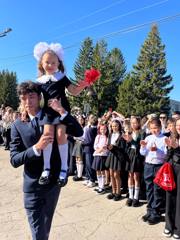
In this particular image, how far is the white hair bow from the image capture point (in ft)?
10.6

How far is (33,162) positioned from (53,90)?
71cm

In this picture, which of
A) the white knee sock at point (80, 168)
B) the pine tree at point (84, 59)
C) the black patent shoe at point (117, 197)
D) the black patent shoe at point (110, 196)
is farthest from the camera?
the pine tree at point (84, 59)

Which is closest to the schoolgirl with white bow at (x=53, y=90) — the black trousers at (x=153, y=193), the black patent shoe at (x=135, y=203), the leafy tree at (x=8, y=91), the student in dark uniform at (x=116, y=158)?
the black trousers at (x=153, y=193)


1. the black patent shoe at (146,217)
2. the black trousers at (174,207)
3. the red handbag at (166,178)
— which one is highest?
the red handbag at (166,178)

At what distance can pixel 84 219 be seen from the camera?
566 centimetres

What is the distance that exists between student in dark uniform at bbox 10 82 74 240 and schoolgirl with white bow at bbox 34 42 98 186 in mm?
55

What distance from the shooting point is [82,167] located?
29.6ft

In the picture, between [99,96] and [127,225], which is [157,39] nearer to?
[99,96]

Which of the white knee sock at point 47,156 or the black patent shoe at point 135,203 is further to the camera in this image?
the black patent shoe at point 135,203

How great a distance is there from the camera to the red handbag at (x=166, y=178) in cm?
507

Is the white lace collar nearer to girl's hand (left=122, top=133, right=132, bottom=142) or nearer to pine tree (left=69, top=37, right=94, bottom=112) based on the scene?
girl's hand (left=122, top=133, right=132, bottom=142)

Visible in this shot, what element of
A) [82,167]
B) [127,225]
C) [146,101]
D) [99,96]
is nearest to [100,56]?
[99,96]

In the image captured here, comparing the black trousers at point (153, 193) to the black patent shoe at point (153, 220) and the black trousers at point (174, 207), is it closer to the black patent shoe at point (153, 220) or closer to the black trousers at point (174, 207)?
the black patent shoe at point (153, 220)

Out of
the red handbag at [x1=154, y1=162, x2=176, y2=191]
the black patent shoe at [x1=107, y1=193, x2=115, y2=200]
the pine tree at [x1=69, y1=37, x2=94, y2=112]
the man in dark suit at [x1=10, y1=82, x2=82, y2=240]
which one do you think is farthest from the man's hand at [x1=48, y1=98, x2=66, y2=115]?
the pine tree at [x1=69, y1=37, x2=94, y2=112]
